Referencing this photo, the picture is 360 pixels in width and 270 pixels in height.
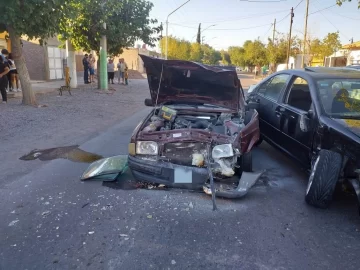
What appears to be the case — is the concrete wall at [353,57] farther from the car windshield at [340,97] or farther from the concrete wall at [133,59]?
the concrete wall at [133,59]

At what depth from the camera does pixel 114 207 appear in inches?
147

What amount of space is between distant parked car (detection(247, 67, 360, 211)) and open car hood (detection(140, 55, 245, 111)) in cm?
78

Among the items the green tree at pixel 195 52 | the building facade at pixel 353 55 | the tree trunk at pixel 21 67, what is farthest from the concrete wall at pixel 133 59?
the tree trunk at pixel 21 67

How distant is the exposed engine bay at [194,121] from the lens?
4617 mm

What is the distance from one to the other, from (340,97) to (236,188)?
1961 millimetres

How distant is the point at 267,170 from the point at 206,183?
154 centimetres

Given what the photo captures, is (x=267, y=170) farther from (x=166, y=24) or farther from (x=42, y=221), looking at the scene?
(x=166, y=24)

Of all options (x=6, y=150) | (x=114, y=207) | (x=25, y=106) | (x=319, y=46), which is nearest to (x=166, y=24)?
(x=319, y=46)

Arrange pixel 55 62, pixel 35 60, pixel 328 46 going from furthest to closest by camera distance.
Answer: pixel 328 46 → pixel 55 62 → pixel 35 60

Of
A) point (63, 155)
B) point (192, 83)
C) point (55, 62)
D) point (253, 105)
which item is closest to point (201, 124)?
point (192, 83)

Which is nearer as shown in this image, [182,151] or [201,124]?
[182,151]

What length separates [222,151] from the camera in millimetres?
4160

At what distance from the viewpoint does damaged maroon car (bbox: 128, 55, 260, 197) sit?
4082 mm

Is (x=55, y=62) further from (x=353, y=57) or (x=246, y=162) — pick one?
(x=353, y=57)
